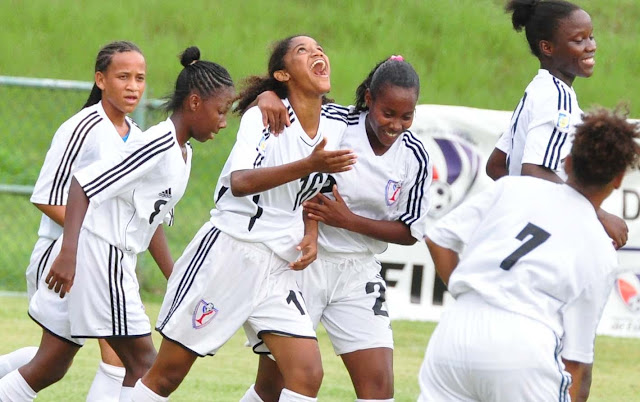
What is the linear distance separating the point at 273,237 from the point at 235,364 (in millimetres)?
2932

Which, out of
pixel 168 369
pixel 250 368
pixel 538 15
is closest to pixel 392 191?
pixel 538 15

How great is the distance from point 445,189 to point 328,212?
13.5 feet

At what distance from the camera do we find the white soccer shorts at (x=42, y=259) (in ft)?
18.0

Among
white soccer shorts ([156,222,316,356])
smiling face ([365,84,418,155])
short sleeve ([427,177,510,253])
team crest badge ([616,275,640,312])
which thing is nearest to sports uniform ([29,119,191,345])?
white soccer shorts ([156,222,316,356])

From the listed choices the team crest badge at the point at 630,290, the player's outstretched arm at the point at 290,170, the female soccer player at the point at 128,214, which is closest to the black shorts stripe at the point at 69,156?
the female soccer player at the point at 128,214

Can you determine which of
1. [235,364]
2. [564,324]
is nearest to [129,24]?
[235,364]

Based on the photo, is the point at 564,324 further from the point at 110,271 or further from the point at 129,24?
the point at 129,24

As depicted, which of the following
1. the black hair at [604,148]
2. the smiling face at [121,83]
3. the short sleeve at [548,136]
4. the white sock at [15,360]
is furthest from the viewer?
the white sock at [15,360]

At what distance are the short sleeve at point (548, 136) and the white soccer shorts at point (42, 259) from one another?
6.95 feet

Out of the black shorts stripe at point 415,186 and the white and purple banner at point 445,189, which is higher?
the black shorts stripe at point 415,186

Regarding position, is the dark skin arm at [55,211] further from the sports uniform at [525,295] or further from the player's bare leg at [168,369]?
the sports uniform at [525,295]

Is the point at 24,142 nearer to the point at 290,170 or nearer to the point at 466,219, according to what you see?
the point at 290,170

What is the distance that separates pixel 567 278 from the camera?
375cm

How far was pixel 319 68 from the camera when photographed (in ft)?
16.7
